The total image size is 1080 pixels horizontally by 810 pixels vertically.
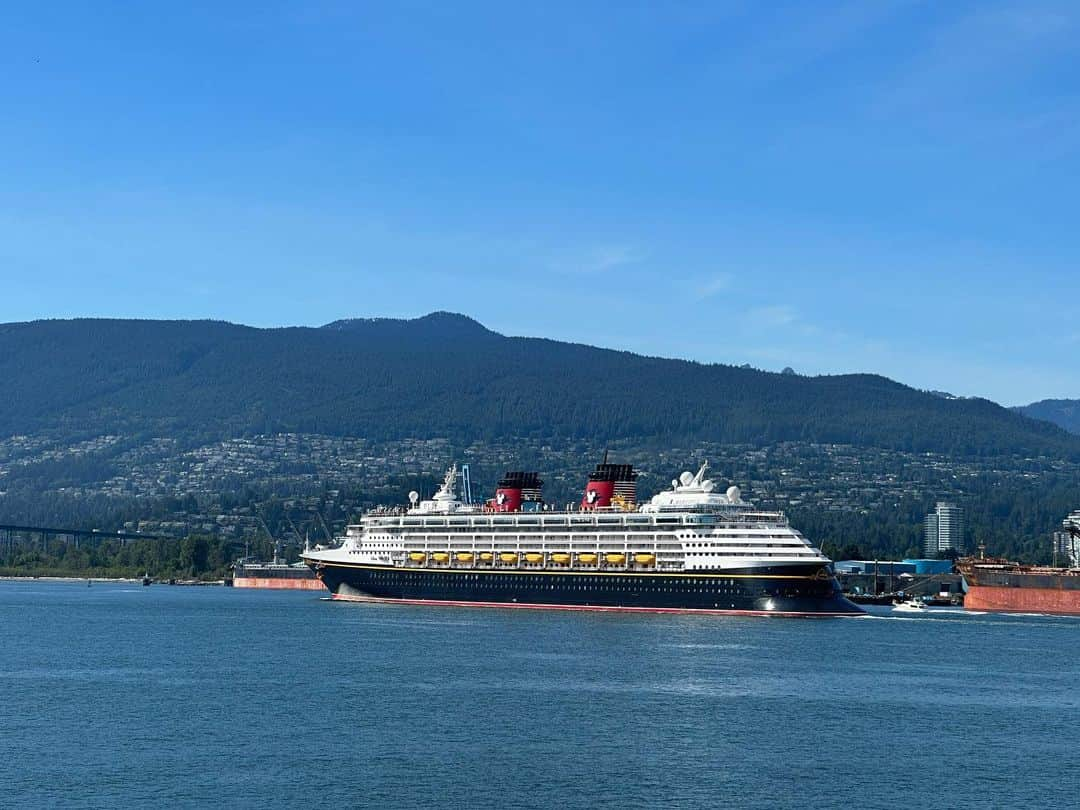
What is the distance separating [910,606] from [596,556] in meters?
37.9

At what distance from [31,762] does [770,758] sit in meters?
19.4

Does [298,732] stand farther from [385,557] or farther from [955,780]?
[385,557]

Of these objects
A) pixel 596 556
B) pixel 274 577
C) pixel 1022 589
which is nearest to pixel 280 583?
pixel 274 577

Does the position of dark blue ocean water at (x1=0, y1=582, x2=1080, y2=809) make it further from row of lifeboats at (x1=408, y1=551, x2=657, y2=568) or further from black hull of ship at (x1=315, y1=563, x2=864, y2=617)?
row of lifeboats at (x1=408, y1=551, x2=657, y2=568)

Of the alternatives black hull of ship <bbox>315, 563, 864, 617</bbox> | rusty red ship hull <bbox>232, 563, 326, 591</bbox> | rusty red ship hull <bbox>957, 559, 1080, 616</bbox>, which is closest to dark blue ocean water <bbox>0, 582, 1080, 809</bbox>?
black hull of ship <bbox>315, 563, 864, 617</bbox>

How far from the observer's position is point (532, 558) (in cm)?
11075

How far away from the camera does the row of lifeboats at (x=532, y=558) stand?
105m

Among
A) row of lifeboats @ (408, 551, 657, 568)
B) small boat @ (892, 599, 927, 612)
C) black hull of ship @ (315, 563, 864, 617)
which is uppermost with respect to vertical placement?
row of lifeboats @ (408, 551, 657, 568)

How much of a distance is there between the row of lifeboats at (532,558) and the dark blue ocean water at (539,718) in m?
17.1

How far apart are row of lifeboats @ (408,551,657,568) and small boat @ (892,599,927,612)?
33861 mm

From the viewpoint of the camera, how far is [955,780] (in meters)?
43.8

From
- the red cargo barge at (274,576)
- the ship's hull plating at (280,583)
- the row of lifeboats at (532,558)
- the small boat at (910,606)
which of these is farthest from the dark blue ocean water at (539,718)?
the red cargo barge at (274,576)

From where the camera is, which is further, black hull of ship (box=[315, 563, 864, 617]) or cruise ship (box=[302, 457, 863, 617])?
cruise ship (box=[302, 457, 863, 617])

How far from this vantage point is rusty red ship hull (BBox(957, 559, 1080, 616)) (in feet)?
382
